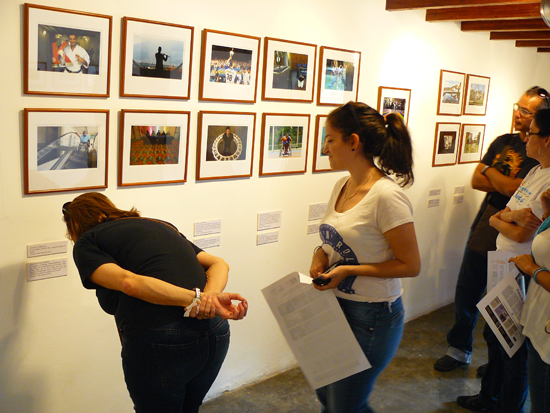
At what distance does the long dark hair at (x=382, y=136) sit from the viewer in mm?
2176

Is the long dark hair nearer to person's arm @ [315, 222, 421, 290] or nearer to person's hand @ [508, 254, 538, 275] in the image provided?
person's arm @ [315, 222, 421, 290]

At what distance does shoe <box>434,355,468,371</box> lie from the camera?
401 cm

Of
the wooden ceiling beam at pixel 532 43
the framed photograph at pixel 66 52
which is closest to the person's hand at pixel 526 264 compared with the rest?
the framed photograph at pixel 66 52

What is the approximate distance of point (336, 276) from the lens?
2105 millimetres

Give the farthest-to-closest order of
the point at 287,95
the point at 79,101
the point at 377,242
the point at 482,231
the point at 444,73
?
the point at 444,73, the point at 482,231, the point at 287,95, the point at 79,101, the point at 377,242

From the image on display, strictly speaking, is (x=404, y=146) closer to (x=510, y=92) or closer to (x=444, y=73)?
(x=444, y=73)

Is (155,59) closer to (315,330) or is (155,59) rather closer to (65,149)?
(65,149)

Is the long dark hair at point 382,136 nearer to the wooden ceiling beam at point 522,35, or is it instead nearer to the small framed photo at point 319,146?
the small framed photo at point 319,146

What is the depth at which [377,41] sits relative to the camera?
156 inches

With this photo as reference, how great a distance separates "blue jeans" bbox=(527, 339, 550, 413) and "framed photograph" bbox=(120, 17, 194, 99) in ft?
6.88

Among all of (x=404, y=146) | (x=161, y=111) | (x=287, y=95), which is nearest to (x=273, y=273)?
(x=287, y=95)

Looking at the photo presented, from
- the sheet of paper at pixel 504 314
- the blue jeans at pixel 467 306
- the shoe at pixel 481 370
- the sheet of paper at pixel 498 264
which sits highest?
the sheet of paper at pixel 498 264

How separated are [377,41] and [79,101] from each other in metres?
2.40

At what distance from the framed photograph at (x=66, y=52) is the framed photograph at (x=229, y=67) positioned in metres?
0.58
